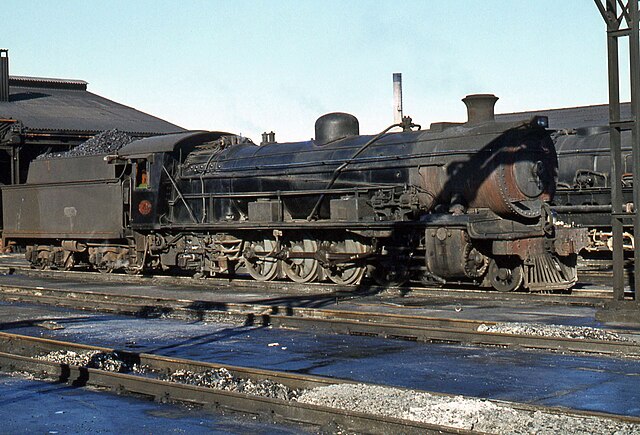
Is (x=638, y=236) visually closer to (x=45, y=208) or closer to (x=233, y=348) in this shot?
(x=233, y=348)

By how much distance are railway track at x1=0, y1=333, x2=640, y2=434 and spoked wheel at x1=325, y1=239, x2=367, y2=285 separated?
7683 mm

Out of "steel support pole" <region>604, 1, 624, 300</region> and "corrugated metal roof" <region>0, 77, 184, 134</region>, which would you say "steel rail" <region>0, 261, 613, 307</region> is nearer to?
"steel support pole" <region>604, 1, 624, 300</region>

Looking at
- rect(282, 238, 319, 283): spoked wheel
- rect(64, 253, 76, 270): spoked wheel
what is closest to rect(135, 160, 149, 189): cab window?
rect(64, 253, 76, 270): spoked wheel

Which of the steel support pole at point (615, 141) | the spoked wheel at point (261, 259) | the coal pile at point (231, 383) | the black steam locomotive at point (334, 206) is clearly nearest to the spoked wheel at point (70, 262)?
the black steam locomotive at point (334, 206)

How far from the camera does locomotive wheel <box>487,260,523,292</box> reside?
1648 centimetres

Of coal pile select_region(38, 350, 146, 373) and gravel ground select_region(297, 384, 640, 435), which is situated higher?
coal pile select_region(38, 350, 146, 373)

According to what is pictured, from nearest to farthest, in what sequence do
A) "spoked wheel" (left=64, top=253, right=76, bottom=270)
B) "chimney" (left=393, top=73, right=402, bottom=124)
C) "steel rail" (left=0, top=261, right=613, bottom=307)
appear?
"steel rail" (left=0, top=261, right=613, bottom=307) → "spoked wheel" (left=64, top=253, right=76, bottom=270) → "chimney" (left=393, top=73, right=402, bottom=124)

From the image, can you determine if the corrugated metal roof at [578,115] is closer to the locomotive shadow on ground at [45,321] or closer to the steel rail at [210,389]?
the locomotive shadow on ground at [45,321]

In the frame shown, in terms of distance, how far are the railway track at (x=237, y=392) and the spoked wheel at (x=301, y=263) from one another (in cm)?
785

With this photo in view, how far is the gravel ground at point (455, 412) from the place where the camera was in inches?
264

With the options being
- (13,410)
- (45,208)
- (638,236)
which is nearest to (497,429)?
(13,410)

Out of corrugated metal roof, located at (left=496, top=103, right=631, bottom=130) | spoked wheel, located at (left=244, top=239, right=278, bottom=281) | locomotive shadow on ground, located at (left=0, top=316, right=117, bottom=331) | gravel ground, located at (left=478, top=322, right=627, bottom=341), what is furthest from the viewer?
corrugated metal roof, located at (left=496, top=103, right=631, bottom=130)

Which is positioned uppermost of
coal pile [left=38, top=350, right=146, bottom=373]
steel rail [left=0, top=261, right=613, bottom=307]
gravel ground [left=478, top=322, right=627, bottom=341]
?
steel rail [left=0, top=261, right=613, bottom=307]

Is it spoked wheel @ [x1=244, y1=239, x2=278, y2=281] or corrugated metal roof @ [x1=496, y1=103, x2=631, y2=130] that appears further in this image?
corrugated metal roof @ [x1=496, y1=103, x2=631, y2=130]
